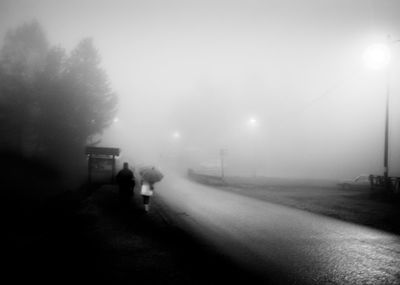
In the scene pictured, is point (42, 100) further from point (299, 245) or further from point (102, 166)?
point (299, 245)

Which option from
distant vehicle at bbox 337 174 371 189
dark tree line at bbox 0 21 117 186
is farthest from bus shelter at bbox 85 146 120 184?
distant vehicle at bbox 337 174 371 189

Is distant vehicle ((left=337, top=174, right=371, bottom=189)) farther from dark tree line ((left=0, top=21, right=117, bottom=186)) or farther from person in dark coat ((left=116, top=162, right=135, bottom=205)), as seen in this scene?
dark tree line ((left=0, top=21, right=117, bottom=186))

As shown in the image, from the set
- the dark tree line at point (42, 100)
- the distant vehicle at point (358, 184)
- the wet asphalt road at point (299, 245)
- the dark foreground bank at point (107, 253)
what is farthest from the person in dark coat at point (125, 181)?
the distant vehicle at point (358, 184)

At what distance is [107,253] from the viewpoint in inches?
235

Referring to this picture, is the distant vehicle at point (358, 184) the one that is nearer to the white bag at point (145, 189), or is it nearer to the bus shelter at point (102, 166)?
the white bag at point (145, 189)

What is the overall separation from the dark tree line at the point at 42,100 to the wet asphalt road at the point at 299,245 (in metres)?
18.3

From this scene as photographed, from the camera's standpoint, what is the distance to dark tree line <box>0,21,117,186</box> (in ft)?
75.9

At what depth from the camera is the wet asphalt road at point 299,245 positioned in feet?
15.4

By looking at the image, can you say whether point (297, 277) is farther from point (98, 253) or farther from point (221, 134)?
point (221, 134)

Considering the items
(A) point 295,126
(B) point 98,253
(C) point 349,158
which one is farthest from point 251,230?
(A) point 295,126

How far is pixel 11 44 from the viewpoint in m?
24.7

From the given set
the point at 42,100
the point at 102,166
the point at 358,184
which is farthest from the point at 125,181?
the point at 358,184

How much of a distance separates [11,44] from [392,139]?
7071 centimetres

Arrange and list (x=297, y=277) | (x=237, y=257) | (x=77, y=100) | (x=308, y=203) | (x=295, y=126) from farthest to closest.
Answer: (x=295, y=126), (x=77, y=100), (x=308, y=203), (x=237, y=257), (x=297, y=277)
